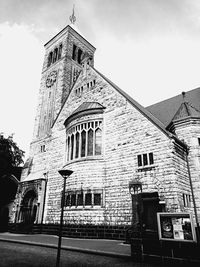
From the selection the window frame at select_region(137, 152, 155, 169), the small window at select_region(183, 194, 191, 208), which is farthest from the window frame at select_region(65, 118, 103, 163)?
the small window at select_region(183, 194, 191, 208)

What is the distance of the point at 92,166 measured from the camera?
16672 mm

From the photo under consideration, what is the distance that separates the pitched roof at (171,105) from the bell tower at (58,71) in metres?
10.4

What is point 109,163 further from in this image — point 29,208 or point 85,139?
point 29,208

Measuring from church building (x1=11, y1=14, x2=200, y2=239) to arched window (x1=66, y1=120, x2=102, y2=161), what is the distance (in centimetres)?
8

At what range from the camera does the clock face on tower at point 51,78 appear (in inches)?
1314

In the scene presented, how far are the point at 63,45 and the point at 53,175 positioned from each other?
25.4 m

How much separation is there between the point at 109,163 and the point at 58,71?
2235cm

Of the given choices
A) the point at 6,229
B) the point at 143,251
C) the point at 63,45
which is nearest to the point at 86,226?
the point at 143,251

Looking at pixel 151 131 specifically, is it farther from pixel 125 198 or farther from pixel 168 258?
pixel 168 258

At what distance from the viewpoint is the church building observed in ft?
45.6

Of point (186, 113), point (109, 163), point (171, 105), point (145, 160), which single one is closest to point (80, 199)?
point (109, 163)

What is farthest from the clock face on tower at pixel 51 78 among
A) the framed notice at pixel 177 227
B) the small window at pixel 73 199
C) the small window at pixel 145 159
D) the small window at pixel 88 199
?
the framed notice at pixel 177 227

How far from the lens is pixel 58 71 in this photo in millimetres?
33562

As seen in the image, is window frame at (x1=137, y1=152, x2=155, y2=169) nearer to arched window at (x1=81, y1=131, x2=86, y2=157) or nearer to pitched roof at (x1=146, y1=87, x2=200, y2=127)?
arched window at (x1=81, y1=131, x2=86, y2=157)
